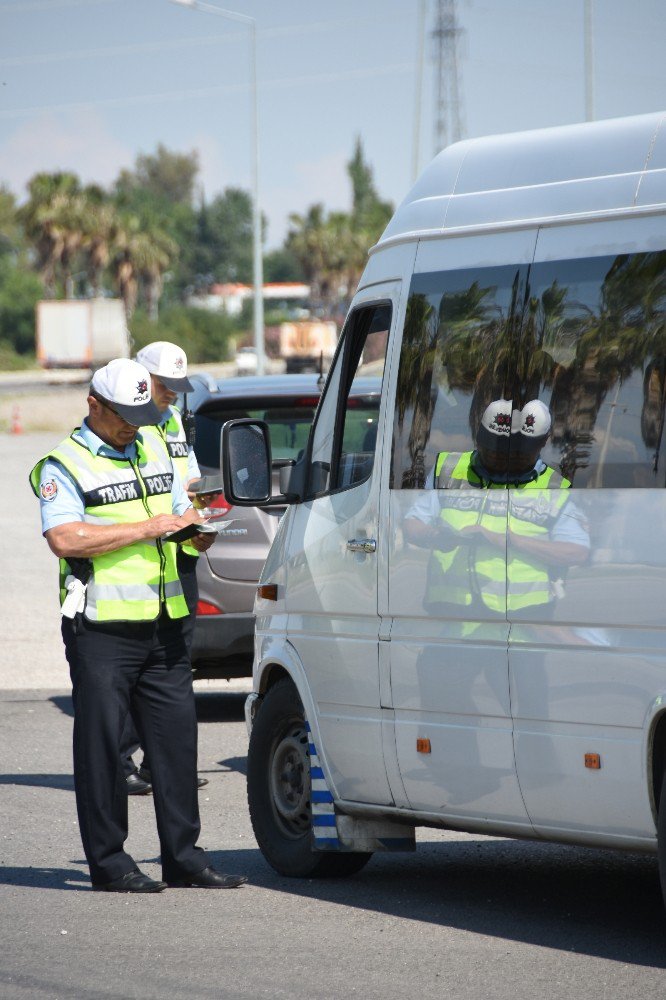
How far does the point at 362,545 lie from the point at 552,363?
3.55ft

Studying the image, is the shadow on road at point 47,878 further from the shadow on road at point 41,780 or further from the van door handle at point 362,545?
the shadow on road at point 41,780

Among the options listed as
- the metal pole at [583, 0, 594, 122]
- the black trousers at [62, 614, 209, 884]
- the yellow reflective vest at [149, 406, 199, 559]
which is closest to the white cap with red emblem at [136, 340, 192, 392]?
the yellow reflective vest at [149, 406, 199, 559]

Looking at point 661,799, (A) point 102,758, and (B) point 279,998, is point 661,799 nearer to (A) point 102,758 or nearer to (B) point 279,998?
(B) point 279,998

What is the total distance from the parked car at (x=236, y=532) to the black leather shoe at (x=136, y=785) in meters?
1.43

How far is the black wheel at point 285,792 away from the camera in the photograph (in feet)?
21.7

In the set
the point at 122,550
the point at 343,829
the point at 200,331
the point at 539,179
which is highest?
the point at 539,179

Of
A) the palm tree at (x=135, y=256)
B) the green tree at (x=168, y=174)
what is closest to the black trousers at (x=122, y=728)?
the palm tree at (x=135, y=256)

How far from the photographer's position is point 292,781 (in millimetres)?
6727

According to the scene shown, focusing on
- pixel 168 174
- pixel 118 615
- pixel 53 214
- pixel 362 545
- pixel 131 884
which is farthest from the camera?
pixel 168 174

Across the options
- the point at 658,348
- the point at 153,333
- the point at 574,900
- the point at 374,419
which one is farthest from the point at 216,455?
the point at 153,333

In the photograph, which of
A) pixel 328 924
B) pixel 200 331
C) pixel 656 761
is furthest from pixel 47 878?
pixel 200 331

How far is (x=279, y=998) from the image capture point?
488 cm

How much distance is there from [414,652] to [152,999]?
1535 mm

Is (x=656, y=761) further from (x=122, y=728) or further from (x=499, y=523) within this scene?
(x=122, y=728)
